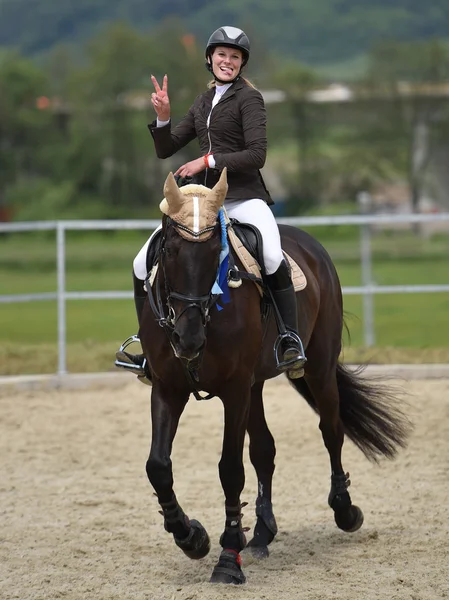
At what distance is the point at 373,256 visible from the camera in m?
35.6

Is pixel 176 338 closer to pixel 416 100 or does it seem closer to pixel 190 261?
pixel 190 261

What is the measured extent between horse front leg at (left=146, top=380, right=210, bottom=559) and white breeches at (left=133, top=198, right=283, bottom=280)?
25.1 inches

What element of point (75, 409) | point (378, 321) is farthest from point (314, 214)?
point (75, 409)

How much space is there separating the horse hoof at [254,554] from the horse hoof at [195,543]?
0.41 metres

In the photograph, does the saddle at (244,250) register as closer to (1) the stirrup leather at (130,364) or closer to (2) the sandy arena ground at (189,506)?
(1) the stirrup leather at (130,364)

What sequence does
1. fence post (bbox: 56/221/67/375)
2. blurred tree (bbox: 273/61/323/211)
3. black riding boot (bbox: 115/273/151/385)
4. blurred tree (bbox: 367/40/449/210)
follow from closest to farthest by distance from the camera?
black riding boot (bbox: 115/273/151/385) < fence post (bbox: 56/221/67/375) < blurred tree (bbox: 273/61/323/211) < blurred tree (bbox: 367/40/449/210)

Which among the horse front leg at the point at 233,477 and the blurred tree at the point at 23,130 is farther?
the blurred tree at the point at 23,130

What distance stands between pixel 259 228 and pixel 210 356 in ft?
2.71

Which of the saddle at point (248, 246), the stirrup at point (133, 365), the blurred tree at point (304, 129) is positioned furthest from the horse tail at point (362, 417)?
the blurred tree at point (304, 129)

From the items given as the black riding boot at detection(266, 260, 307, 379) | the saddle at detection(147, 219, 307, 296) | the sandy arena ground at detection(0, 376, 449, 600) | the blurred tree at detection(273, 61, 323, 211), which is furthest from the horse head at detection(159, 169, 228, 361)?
the blurred tree at detection(273, 61, 323, 211)

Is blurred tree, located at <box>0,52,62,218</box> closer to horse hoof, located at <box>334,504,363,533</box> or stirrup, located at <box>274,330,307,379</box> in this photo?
horse hoof, located at <box>334,504,363,533</box>

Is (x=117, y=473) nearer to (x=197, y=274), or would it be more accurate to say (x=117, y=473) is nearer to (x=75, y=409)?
(x=75, y=409)

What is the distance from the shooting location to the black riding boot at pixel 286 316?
18.2 ft

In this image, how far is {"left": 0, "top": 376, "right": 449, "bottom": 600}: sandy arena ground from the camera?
5059 millimetres
